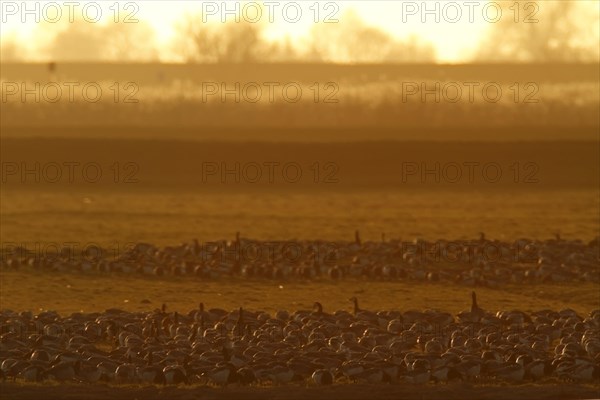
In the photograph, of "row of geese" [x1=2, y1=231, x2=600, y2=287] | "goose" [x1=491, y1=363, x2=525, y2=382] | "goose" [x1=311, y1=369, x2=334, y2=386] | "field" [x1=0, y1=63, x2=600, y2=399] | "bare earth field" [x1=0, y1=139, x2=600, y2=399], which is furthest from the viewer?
"row of geese" [x1=2, y1=231, x2=600, y2=287]

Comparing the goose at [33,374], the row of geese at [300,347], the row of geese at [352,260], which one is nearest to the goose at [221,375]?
the row of geese at [300,347]

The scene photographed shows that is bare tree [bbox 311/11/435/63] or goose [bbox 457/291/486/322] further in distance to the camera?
bare tree [bbox 311/11/435/63]

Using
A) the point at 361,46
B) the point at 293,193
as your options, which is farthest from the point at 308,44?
the point at 293,193

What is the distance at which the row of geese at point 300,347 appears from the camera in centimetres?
1164

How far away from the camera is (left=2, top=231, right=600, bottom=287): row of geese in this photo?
19031 mm

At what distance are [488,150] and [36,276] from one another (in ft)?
66.7

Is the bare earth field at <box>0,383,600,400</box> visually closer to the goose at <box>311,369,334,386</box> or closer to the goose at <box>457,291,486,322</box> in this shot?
the goose at <box>311,369,334,386</box>

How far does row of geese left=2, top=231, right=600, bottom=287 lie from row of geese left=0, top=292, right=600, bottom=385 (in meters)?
3.72

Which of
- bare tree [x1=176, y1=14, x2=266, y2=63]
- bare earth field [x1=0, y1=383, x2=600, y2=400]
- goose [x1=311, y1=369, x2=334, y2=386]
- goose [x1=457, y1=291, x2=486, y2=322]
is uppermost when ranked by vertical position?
Result: bare tree [x1=176, y1=14, x2=266, y2=63]

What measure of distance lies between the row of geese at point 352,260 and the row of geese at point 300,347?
12.2ft

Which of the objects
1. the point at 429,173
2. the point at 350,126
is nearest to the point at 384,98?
the point at 350,126

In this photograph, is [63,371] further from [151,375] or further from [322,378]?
[322,378]

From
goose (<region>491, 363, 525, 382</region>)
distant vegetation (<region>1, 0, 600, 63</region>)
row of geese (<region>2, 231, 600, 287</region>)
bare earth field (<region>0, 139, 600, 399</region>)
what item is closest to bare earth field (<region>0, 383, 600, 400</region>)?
bare earth field (<region>0, 139, 600, 399</region>)

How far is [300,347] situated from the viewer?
12.9 meters
